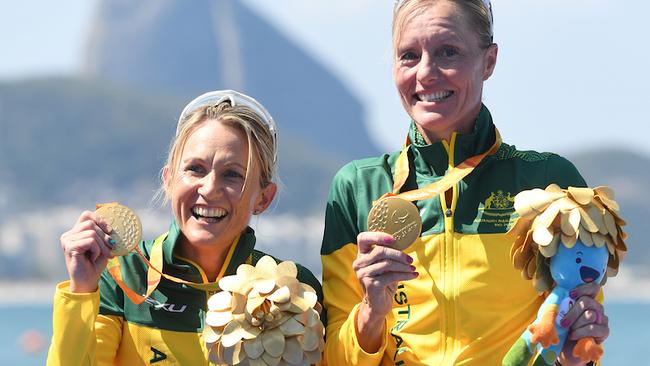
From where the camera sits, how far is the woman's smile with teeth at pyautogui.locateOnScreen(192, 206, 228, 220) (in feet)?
15.4

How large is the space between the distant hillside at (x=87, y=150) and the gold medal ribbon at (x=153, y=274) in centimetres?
12169

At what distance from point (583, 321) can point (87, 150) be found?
141471 mm

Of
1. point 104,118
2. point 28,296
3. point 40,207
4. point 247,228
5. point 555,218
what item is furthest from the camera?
point 104,118

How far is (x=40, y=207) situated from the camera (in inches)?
5118

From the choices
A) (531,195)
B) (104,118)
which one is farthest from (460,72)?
(104,118)

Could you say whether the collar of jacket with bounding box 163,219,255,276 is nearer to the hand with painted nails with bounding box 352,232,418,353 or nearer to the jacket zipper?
the hand with painted nails with bounding box 352,232,418,353

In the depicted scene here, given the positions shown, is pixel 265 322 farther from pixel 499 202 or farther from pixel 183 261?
pixel 499 202

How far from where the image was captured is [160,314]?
472 cm

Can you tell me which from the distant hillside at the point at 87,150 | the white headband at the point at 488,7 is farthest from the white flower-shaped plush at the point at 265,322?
the distant hillside at the point at 87,150

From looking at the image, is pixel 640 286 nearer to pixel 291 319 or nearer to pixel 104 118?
pixel 104 118

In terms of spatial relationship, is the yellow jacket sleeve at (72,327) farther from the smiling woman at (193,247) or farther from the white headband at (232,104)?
the white headband at (232,104)

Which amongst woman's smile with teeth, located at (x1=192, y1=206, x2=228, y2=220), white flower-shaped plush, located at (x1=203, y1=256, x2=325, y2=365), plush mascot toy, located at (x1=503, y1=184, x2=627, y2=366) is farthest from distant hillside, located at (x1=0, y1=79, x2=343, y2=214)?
plush mascot toy, located at (x1=503, y1=184, x2=627, y2=366)

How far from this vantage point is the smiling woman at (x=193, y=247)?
4668 mm

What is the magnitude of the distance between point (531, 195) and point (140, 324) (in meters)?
1.60
